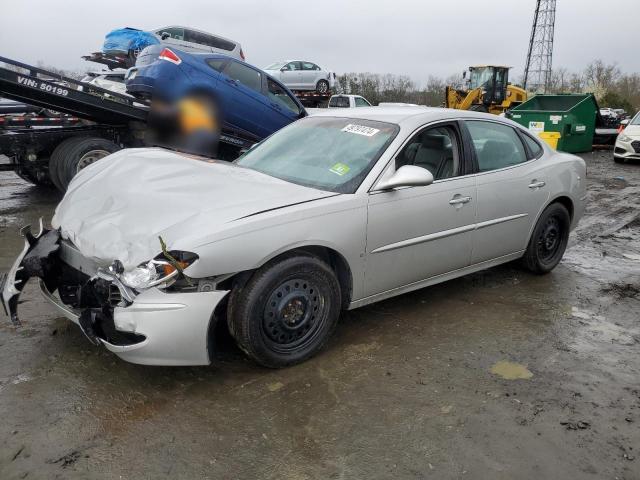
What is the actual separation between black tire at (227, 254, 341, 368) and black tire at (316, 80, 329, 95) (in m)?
20.2

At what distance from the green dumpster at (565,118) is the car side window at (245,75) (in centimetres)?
953

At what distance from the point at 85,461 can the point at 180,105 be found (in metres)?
6.42

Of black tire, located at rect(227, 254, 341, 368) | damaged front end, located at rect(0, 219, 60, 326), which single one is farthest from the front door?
damaged front end, located at rect(0, 219, 60, 326)

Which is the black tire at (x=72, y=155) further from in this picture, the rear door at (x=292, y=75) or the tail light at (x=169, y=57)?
the rear door at (x=292, y=75)

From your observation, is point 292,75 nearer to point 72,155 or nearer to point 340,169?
point 72,155

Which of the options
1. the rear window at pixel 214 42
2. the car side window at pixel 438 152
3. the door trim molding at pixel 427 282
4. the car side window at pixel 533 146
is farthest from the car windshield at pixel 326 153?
the rear window at pixel 214 42

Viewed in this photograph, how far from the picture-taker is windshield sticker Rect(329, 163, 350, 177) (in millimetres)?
3539

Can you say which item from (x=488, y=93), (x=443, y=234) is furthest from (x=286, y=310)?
(x=488, y=93)

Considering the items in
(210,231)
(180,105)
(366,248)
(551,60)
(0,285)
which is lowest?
(0,285)

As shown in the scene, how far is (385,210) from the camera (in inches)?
136

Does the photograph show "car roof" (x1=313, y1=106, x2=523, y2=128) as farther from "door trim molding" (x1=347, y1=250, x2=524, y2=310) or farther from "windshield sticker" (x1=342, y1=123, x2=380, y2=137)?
"door trim molding" (x1=347, y1=250, x2=524, y2=310)

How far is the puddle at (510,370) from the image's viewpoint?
3246 mm

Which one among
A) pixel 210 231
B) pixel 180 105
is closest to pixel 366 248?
pixel 210 231

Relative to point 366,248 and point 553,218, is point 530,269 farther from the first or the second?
point 366,248
